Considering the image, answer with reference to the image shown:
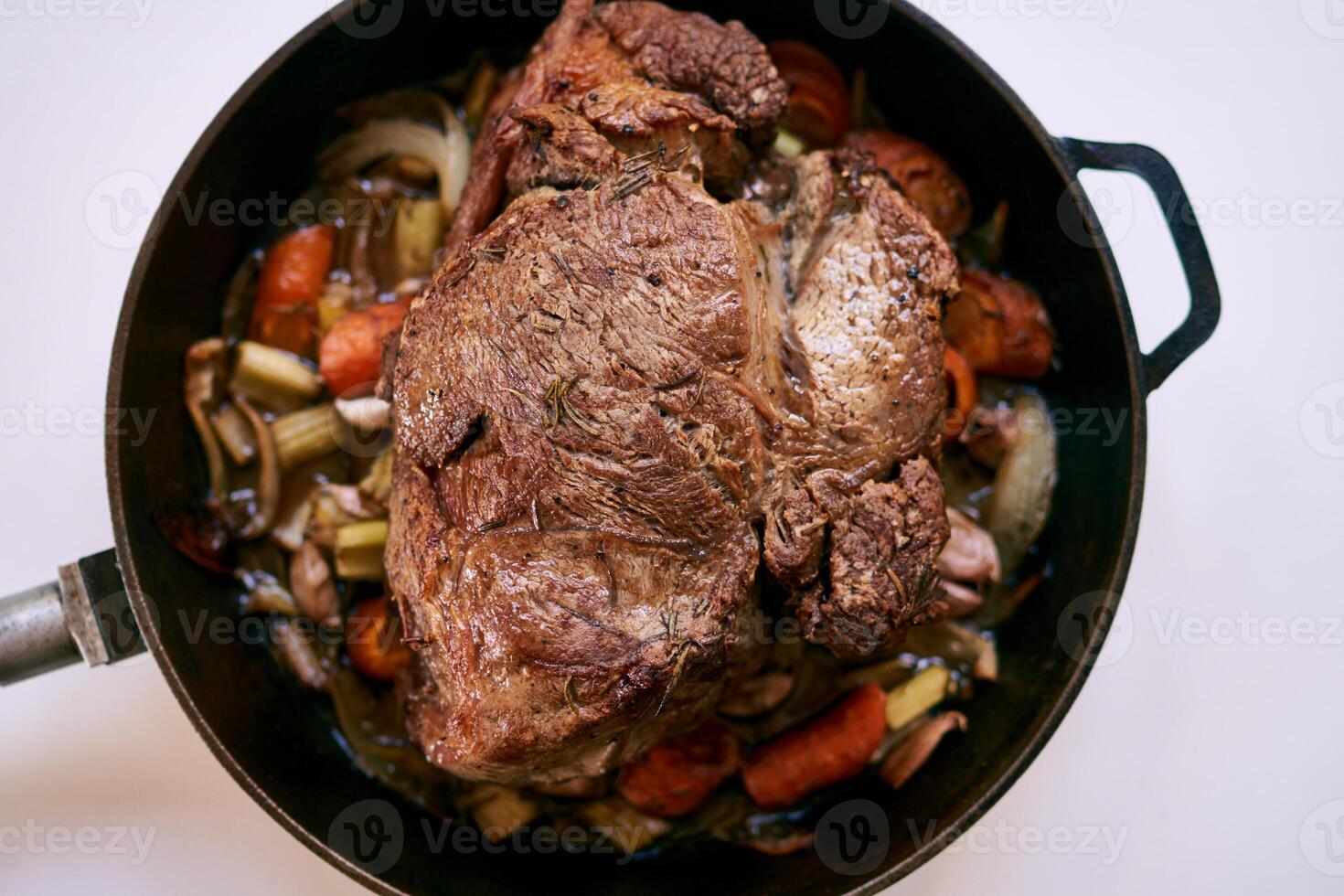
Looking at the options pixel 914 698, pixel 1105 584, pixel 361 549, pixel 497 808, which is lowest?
pixel 497 808

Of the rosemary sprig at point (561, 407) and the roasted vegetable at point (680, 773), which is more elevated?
the rosemary sprig at point (561, 407)

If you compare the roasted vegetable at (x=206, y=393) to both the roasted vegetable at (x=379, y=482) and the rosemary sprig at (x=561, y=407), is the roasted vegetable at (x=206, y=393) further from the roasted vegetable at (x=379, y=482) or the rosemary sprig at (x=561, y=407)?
the rosemary sprig at (x=561, y=407)

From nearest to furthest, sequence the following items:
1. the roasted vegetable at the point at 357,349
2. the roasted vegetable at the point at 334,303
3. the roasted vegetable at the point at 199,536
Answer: the roasted vegetable at the point at 199,536 → the roasted vegetable at the point at 357,349 → the roasted vegetable at the point at 334,303

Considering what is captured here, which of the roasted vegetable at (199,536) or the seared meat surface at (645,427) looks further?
the roasted vegetable at (199,536)

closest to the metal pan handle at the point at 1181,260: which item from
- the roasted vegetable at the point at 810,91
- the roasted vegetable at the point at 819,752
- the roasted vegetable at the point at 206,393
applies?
the roasted vegetable at the point at 810,91

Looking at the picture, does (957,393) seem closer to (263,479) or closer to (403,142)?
(403,142)

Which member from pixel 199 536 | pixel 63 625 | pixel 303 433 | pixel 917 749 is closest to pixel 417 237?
pixel 303 433

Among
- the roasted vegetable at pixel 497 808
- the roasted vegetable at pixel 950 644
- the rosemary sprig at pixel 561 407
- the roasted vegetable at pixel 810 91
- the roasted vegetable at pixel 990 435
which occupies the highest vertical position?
the roasted vegetable at pixel 810 91
